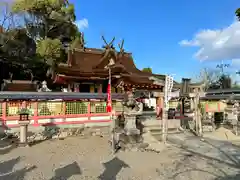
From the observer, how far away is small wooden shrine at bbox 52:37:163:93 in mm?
18672

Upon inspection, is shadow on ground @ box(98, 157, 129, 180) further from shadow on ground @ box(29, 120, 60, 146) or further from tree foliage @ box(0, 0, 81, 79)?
tree foliage @ box(0, 0, 81, 79)

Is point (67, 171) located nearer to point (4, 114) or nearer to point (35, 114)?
point (35, 114)

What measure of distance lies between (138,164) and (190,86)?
6.49m

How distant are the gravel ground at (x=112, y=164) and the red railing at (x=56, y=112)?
2679 millimetres

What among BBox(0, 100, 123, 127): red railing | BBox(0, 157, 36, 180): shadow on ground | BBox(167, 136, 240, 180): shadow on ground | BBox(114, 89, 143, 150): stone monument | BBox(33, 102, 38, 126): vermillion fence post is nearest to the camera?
BBox(167, 136, 240, 180): shadow on ground

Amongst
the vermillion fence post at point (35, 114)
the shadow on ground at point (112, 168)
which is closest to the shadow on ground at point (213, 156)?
the shadow on ground at point (112, 168)

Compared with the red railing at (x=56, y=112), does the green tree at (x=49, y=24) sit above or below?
above

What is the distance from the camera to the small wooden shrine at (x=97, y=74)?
61.3 feet

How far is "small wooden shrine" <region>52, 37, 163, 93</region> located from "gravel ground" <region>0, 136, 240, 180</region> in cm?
930

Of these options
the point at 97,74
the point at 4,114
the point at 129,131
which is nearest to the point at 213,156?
the point at 129,131

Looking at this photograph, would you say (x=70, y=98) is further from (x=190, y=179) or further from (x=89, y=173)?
(x=190, y=179)

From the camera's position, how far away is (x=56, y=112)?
41.3ft

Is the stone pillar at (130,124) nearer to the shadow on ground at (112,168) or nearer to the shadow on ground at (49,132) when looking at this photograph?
the shadow on ground at (112,168)

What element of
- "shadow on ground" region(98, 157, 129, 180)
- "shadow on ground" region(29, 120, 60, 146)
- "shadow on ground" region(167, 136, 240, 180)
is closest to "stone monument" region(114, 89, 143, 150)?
"shadow on ground" region(98, 157, 129, 180)
